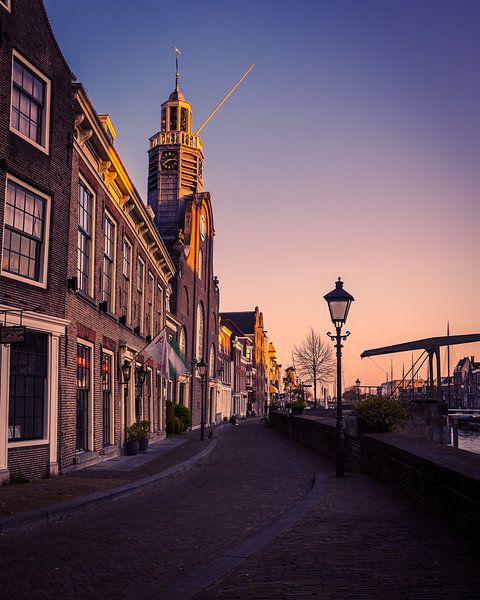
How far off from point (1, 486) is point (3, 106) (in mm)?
7439

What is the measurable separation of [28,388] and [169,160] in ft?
143

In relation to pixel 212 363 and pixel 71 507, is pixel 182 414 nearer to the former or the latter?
pixel 212 363

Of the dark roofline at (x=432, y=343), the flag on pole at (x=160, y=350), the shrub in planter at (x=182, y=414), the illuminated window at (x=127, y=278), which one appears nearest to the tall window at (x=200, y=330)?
the shrub in planter at (x=182, y=414)

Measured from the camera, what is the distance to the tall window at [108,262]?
21109mm

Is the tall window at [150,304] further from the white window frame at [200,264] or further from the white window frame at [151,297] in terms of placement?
the white window frame at [200,264]

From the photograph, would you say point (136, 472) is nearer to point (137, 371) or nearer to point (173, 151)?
point (137, 371)

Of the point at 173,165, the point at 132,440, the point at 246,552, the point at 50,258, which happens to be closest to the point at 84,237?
the point at 50,258

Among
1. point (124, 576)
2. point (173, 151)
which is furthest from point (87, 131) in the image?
point (173, 151)

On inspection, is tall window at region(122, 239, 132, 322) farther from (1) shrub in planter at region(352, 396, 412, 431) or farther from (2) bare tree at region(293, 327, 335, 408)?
(2) bare tree at region(293, 327, 335, 408)

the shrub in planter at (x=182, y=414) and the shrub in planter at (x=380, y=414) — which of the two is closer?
the shrub in planter at (x=380, y=414)

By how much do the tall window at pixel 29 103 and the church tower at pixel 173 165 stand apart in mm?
35402

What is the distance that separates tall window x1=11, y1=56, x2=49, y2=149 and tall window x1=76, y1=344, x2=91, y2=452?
5.43 meters

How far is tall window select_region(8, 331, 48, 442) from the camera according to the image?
560 inches

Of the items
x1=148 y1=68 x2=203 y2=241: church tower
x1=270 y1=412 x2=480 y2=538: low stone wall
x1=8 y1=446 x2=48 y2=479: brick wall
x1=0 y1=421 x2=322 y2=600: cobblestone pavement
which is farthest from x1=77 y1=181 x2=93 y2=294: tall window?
x1=148 y1=68 x2=203 y2=241: church tower
